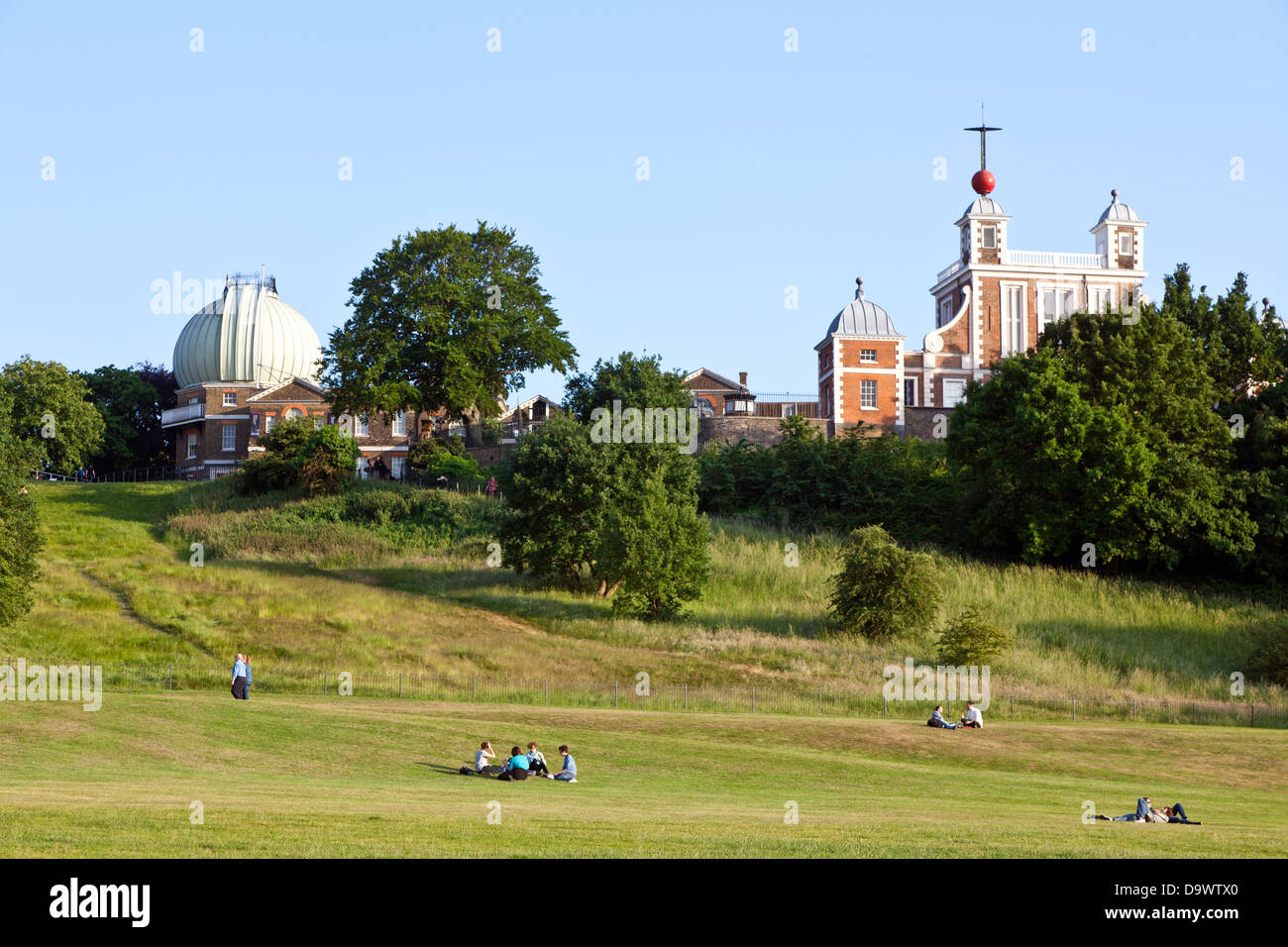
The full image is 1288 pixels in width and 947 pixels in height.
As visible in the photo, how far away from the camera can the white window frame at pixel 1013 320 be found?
92500 mm

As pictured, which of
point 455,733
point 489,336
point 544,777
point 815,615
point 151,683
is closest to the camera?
point 544,777

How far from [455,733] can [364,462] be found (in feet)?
224

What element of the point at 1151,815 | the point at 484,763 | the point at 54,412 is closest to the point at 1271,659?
the point at 1151,815

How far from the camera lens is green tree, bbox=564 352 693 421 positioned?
6462cm

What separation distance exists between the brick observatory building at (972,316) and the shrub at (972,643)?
39.9 m

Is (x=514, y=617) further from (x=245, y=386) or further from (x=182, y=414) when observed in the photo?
(x=182, y=414)

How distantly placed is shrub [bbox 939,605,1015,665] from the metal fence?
3837 millimetres

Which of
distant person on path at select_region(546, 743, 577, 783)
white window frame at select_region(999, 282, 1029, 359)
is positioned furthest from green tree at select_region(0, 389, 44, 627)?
white window frame at select_region(999, 282, 1029, 359)

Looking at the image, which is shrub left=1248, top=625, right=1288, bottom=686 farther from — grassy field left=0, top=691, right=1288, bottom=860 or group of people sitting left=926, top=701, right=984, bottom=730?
group of people sitting left=926, top=701, right=984, bottom=730

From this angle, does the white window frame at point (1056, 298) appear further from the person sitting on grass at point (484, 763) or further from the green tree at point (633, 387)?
the person sitting on grass at point (484, 763)

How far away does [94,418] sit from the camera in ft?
319
